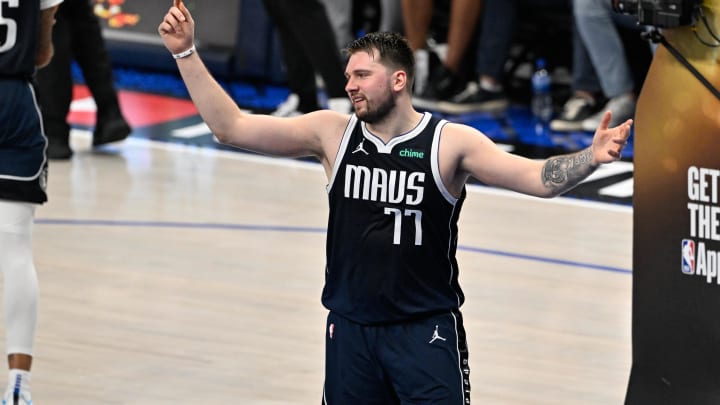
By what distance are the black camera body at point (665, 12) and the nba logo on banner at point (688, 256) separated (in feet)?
2.42

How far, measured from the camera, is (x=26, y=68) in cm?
556

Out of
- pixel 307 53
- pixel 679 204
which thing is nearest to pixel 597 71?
pixel 307 53

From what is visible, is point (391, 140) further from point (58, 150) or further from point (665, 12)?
point (58, 150)

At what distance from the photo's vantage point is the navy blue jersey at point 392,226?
4496 millimetres

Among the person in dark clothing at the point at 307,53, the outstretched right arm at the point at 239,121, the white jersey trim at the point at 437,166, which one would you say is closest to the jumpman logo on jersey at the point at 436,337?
the white jersey trim at the point at 437,166

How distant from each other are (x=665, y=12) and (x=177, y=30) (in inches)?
62.2

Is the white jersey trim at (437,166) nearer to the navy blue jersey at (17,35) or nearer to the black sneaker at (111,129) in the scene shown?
the navy blue jersey at (17,35)

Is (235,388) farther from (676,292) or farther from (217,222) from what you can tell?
(217,222)

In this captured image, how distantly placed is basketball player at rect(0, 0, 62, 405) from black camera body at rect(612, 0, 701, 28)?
2.13 metres

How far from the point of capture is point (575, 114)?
422 inches

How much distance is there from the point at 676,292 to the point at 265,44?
7040 millimetres

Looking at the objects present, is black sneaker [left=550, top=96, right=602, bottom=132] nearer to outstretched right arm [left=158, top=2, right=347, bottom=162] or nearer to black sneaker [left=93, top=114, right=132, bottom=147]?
black sneaker [left=93, top=114, right=132, bottom=147]

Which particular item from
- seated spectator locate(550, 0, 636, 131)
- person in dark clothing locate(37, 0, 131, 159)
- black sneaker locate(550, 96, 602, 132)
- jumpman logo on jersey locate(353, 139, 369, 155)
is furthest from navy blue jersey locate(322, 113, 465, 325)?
black sneaker locate(550, 96, 602, 132)

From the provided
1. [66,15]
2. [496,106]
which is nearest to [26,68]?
[66,15]
